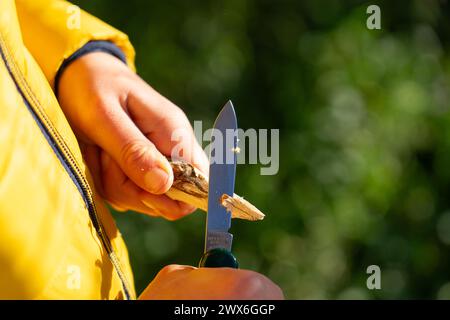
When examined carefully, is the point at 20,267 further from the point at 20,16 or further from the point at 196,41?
the point at 196,41

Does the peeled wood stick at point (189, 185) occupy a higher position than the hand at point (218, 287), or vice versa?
the peeled wood stick at point (189, 185)

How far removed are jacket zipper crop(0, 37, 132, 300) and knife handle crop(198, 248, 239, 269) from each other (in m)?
0.14

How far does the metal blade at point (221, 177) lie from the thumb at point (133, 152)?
0.07 meters

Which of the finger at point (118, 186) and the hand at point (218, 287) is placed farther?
the finger at point (118, 186)

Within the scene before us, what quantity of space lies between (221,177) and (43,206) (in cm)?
17

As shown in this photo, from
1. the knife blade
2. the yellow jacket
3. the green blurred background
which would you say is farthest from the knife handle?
the green blurred background

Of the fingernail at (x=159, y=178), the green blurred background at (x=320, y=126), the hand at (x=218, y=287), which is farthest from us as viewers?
the green blurred background at (x=320, y=126)

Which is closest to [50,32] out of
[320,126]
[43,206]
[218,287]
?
[43,206]

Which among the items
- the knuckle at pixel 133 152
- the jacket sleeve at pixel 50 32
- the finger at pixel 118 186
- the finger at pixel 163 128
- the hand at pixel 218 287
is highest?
the jacket sleeve at pixel 50 32

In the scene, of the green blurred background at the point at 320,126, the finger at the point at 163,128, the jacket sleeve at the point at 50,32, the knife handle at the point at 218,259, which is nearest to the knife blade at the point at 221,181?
the knife handle at the point at 218,259

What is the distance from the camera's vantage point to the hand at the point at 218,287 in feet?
1.81

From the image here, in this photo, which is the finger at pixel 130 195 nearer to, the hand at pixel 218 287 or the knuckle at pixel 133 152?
the knuckle at pixel 133 152

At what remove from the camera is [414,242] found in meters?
1.86

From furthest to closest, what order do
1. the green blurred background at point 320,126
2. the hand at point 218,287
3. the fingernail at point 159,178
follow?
the green blurred background at point 320,126 → the fingernail at point 159,178 → the hand at point 218,287
